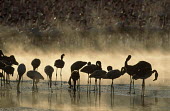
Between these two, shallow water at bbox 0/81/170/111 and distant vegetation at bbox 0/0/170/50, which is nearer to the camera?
shallow water at bbox 0/81/170/111

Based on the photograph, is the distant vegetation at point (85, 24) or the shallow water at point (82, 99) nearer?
the shallow water at point (82, 99)

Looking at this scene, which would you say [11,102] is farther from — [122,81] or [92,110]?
[122,81]

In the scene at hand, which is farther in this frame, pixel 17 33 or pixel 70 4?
pixel 70 4

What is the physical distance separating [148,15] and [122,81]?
48145mm

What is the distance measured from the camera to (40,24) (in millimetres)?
75438

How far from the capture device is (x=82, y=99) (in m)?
24.6

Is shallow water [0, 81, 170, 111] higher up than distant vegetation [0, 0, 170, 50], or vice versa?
distant vegetation [0, 0, 170, 50]

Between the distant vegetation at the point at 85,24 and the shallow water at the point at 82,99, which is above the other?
the distant vegetation at the point at 85,24

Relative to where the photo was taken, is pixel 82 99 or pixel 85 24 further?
pixel 85 24

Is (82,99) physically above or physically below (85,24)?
below

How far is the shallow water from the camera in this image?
A: 22.6 m

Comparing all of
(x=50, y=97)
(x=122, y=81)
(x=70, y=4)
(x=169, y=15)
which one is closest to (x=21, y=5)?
(x=70, y=4)

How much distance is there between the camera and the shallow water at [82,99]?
74.3ft

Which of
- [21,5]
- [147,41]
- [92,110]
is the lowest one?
[92,110]
